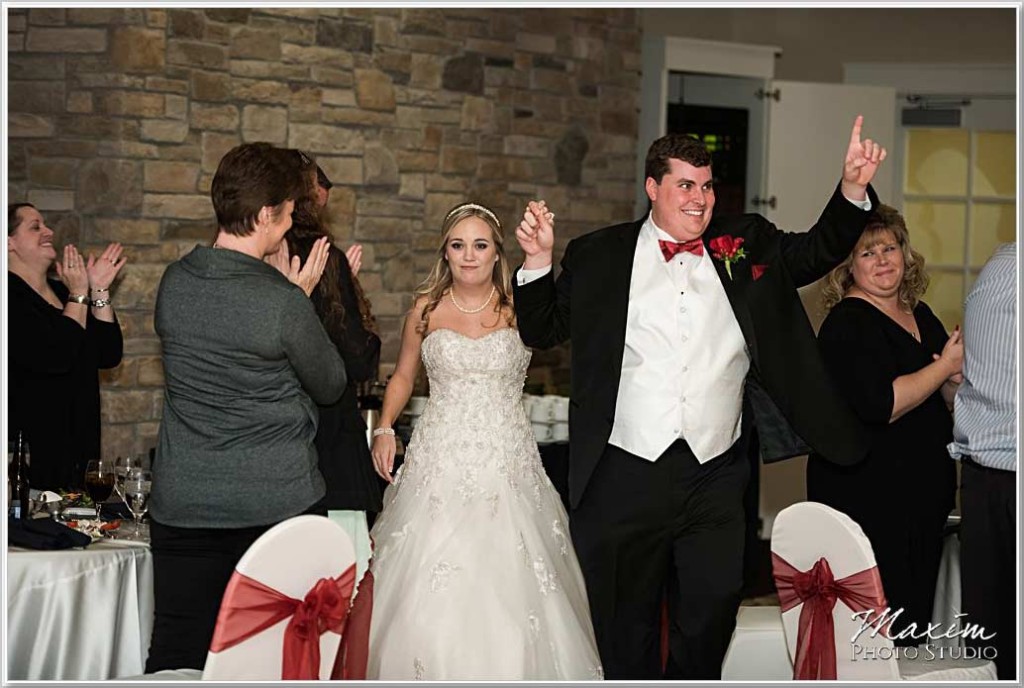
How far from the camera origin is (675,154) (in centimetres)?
375

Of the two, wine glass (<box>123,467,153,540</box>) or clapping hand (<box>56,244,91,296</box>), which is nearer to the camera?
wine glass (<box>123,467,153,540</box>)

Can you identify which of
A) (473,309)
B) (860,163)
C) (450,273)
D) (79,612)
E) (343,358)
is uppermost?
(860,163)

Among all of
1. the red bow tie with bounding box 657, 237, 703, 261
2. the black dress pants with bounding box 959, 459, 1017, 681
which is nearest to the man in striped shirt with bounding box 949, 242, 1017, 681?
the black dress pants with bounding box 959, 459, 1017, 681

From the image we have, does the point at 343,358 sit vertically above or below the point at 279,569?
above

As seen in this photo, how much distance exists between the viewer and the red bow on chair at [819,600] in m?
2.75

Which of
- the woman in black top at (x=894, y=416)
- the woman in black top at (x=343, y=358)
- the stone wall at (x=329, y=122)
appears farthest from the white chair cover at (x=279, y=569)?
the stone wall at (x=329, y=122)

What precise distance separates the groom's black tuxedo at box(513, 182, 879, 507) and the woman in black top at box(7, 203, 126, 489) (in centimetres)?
171

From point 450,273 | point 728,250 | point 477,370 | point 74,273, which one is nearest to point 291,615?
point 728,250

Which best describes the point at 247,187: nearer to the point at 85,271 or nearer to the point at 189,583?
the point at 189,583

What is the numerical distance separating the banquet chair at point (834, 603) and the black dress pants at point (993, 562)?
2.30 feet

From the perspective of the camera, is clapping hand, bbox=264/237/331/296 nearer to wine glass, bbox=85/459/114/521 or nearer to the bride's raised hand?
wine glass, bbox=85/459/114/521

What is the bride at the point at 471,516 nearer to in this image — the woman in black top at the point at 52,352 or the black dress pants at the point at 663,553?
the black dress pants at the point at 663,553

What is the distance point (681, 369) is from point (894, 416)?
77 centimetres

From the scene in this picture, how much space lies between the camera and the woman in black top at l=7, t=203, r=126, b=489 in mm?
4457
